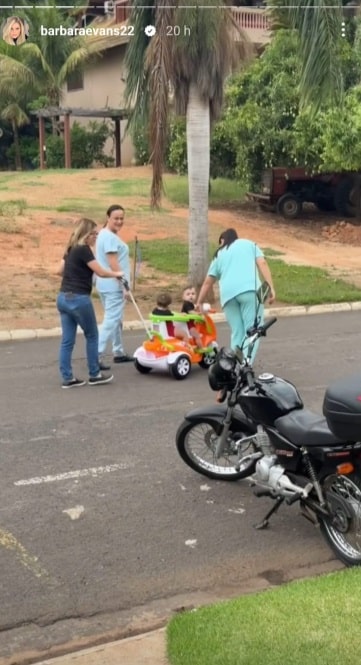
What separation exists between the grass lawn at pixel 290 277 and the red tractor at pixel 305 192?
5686 mm

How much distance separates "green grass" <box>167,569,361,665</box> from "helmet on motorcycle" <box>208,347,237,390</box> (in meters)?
1.78

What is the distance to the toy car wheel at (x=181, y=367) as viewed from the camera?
10.0 metres

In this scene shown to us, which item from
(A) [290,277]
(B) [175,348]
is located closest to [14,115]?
(A) [290,277]

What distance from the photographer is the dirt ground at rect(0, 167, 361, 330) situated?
15.4 m

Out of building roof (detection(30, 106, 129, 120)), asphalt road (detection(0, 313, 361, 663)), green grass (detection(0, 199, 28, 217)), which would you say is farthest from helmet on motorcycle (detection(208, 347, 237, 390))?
building roof (detection(30, 106, 129, 120))

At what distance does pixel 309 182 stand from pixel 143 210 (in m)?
5.00

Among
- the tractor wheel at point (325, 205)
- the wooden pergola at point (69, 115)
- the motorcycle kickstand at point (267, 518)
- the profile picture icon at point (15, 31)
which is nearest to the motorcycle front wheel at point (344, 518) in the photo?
the motorcycle kickstand at point (267, 518)

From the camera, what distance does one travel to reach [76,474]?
702 centimetres

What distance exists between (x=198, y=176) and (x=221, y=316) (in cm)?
222

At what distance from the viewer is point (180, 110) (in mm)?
14320

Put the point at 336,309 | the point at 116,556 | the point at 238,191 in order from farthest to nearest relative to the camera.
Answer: the point at 238,191, the point at 336,309, the point at 116,556

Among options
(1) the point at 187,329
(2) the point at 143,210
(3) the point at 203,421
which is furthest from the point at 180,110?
(2) the point at 143,210

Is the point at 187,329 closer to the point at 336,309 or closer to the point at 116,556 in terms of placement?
the point at 116,556

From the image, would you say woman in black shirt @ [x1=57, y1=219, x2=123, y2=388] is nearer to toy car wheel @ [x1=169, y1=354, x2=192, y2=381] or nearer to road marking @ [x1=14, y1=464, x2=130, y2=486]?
toy car wheel @ [x1=169, y1=354, x2=192, y2=381]
